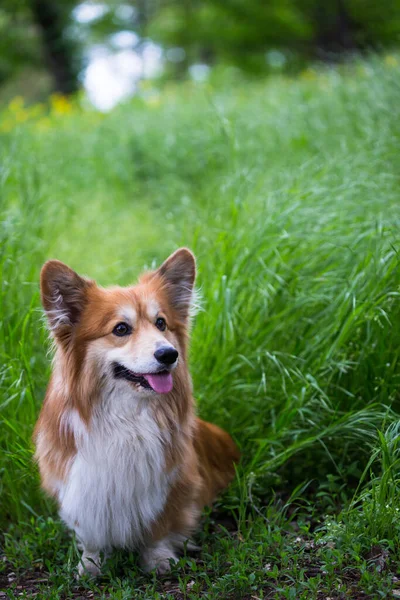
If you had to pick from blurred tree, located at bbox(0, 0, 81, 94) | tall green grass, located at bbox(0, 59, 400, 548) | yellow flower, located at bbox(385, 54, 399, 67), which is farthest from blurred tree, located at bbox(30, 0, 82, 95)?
tall green grass, located at bbox(0, 59, 400, 548)

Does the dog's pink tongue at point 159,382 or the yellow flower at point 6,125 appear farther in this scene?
the yellow flower at point 6,125

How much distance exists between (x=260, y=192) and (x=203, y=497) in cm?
228

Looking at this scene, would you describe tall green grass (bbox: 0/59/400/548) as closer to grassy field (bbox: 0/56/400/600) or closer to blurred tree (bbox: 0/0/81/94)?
grassy field (bbox: 0/56/400/600)

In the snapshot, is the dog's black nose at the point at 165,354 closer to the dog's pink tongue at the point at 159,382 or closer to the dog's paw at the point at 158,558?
the dog's pink tongue at the point at 159,382

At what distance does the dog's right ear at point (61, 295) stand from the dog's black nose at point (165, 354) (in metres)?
0.41

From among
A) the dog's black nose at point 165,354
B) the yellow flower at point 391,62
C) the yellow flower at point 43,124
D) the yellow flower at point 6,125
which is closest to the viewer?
the dog's black nose at point 165,354

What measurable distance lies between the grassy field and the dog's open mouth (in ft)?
2.32

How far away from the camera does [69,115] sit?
9523mm

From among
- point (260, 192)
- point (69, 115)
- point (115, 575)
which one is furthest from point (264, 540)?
→ point (69, 115)

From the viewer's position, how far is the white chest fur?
2764 millimetres

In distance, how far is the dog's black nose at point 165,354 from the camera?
101 inches

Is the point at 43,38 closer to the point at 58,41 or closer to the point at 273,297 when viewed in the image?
the point at 58,41

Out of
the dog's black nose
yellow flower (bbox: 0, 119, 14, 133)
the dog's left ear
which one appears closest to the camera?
the dog's black nose

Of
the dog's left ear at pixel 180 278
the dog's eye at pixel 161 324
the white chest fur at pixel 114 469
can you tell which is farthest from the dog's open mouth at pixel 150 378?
the dog's left ear at pixel 180 278
